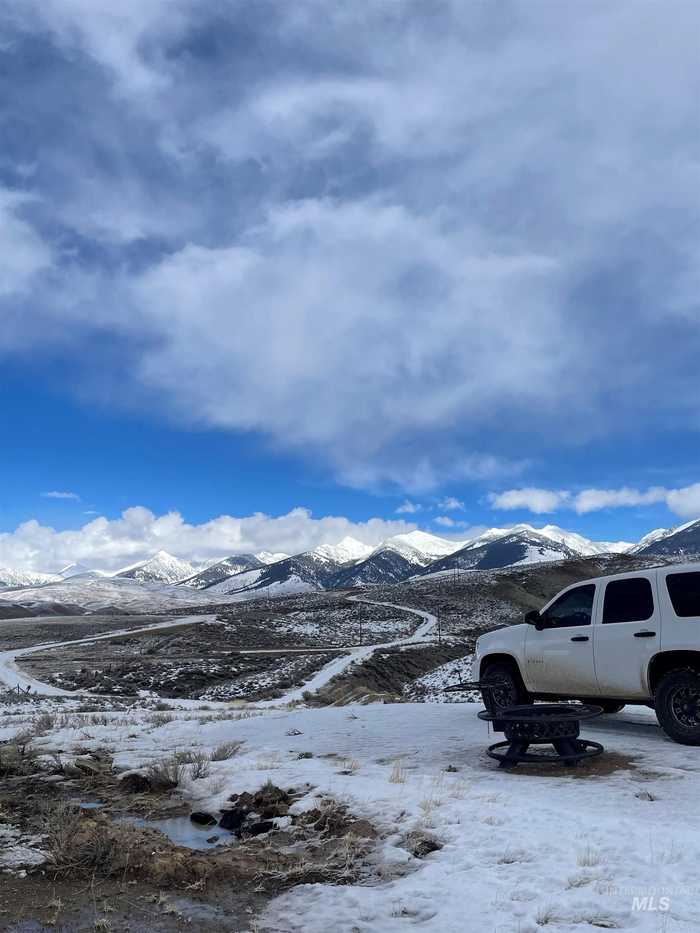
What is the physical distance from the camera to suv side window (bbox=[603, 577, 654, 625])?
9.81 metres

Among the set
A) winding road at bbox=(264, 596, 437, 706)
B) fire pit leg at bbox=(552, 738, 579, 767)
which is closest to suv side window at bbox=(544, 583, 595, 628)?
fire pit leg at bbox=(552, 738, 579, 767)

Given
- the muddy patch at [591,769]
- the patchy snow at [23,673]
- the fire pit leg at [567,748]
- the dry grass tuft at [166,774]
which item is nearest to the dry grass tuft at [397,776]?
the muddy patch at [591,769]

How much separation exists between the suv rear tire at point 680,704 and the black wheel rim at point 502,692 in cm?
252

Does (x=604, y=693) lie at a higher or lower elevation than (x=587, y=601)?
lower

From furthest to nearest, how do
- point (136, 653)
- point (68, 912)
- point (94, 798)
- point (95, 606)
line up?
point (95, 606)
point (136, 653)
point (94, 798)
point (68, 912)

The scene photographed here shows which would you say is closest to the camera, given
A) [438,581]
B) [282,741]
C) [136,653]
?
[282,741]

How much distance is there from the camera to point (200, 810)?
23.9ft

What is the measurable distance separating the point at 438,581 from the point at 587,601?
120 m

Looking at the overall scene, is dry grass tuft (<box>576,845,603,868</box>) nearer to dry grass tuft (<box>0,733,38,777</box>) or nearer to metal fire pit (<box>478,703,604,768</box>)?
metal fire pit (<box>478,703,604,768</box>)

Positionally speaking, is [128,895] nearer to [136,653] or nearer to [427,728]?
[427,728]

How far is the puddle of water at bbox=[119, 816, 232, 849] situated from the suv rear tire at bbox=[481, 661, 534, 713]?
19.0 ft

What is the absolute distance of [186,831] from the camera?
6.68 metres

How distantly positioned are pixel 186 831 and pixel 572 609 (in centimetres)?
673

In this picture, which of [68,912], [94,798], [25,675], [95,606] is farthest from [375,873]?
[95,606]
